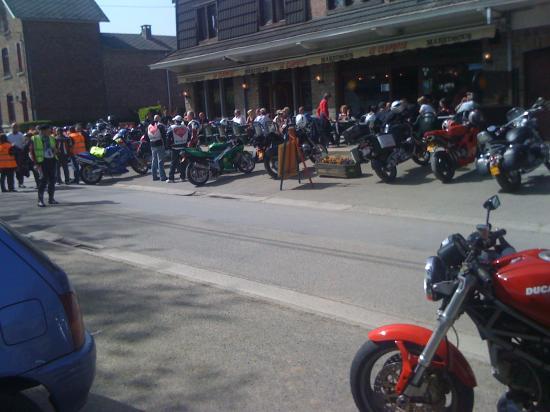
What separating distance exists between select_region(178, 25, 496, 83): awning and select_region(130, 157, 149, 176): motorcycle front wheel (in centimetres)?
572

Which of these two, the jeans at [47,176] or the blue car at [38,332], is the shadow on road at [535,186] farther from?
the jeans at [47,176]

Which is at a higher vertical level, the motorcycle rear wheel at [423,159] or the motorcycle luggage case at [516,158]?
the motorcycle luggage case at [516,158]

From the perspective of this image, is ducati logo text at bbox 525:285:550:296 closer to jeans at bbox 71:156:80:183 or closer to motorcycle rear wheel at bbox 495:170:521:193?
motorcycle rear wheel at bbox 495:170:521:193

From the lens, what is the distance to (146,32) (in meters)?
47.6

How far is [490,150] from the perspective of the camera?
11.0m

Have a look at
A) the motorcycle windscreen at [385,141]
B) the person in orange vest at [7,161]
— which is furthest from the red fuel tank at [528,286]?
the person in orange vest at [7,161]

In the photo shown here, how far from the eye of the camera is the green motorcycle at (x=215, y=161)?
16125 millimetres

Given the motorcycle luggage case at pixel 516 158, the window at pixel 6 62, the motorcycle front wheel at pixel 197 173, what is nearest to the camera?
the motorcycle luggage case at pixel 516 158

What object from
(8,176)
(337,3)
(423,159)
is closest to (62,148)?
(8,176)

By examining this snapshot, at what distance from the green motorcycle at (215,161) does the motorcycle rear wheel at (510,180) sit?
26.1ft

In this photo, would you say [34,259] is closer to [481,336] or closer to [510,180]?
[481,336]

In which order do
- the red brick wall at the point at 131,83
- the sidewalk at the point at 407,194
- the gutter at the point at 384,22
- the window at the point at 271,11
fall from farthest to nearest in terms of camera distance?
the red brick wall at the point at 131,83, the window at the point at 271,11, the gutter at the point at 384,22, the sidewalk at the point at 407,194

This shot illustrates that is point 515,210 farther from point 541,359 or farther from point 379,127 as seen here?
point 541,359

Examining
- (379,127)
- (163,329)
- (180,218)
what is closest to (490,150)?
(379,127)
